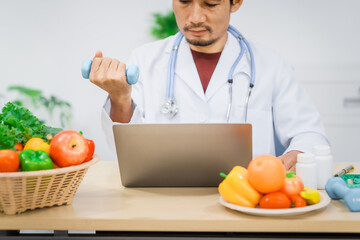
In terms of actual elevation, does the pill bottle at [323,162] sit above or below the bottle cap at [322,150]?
below

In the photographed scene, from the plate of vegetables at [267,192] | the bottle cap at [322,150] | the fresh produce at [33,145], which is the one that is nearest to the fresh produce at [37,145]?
the fresh produce at [33,145]

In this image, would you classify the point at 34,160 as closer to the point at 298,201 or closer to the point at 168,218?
the point at 168,218

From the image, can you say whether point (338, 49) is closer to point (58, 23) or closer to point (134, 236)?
point (58, 23)

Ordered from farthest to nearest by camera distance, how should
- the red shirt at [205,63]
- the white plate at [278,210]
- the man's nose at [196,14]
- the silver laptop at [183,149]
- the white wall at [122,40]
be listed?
the white wall at [122,40]
the red shirt at [205,63]
the man's nose at [196,14]
the silver laptop at [183,149]
the white plate at [278,210]

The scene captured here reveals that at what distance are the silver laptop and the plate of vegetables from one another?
0.11 metres

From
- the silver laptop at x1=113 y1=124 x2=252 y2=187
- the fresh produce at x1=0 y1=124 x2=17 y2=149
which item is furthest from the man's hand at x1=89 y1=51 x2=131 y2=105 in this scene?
→ the fresh produce at x1=0 y1=124 x2=17 y2=149

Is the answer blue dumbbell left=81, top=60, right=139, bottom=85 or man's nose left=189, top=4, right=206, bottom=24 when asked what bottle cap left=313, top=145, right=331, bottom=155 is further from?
man's nose left=189, top=4, right=206, bottom=24

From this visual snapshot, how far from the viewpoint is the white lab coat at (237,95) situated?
6.80 ft

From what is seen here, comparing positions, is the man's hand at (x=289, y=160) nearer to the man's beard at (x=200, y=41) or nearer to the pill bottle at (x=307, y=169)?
the pill bottle at (x=307, y=169)

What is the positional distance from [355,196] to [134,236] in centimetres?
52

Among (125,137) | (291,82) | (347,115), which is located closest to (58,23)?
(291,82)

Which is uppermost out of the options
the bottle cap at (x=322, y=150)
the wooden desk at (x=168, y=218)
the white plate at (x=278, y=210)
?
the bottle cap at (x=322, y=150)

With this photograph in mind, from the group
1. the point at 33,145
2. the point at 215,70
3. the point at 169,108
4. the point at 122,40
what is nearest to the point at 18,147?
the point at 33,145

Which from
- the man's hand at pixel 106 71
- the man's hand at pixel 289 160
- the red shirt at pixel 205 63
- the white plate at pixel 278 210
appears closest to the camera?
the white plate at pixel 278 210
